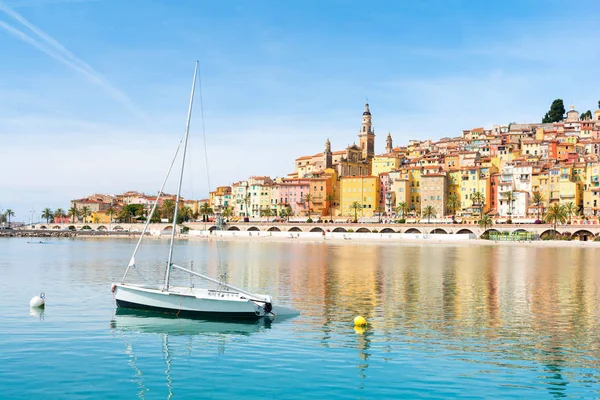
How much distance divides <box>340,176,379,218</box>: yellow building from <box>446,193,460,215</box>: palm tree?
2120cm

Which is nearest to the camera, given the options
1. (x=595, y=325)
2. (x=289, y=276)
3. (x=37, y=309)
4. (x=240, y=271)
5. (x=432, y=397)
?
(x=432, y=397)

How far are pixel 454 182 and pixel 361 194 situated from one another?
986 inches

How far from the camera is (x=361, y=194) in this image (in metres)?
168

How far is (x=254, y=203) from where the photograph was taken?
18812 cm

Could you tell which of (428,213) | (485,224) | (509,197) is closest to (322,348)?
(485,224)

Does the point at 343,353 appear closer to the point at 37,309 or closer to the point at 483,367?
the point at 483,367

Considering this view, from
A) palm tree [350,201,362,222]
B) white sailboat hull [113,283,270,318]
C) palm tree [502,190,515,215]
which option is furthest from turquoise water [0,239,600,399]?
palm tree [350,201,362,222]

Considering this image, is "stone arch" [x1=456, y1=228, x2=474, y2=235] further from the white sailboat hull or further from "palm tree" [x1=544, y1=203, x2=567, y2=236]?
the white sailboat hull

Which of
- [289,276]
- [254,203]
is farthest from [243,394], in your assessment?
[254,203]

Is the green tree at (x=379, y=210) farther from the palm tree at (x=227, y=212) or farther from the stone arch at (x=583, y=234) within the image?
the stone arch at (x=583, y=234)

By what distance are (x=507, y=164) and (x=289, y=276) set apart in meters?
118

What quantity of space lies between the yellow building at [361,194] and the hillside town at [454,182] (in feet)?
0.87

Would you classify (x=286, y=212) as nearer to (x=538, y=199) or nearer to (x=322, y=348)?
(x=538, y=199)

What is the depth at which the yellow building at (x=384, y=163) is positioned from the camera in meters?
180
